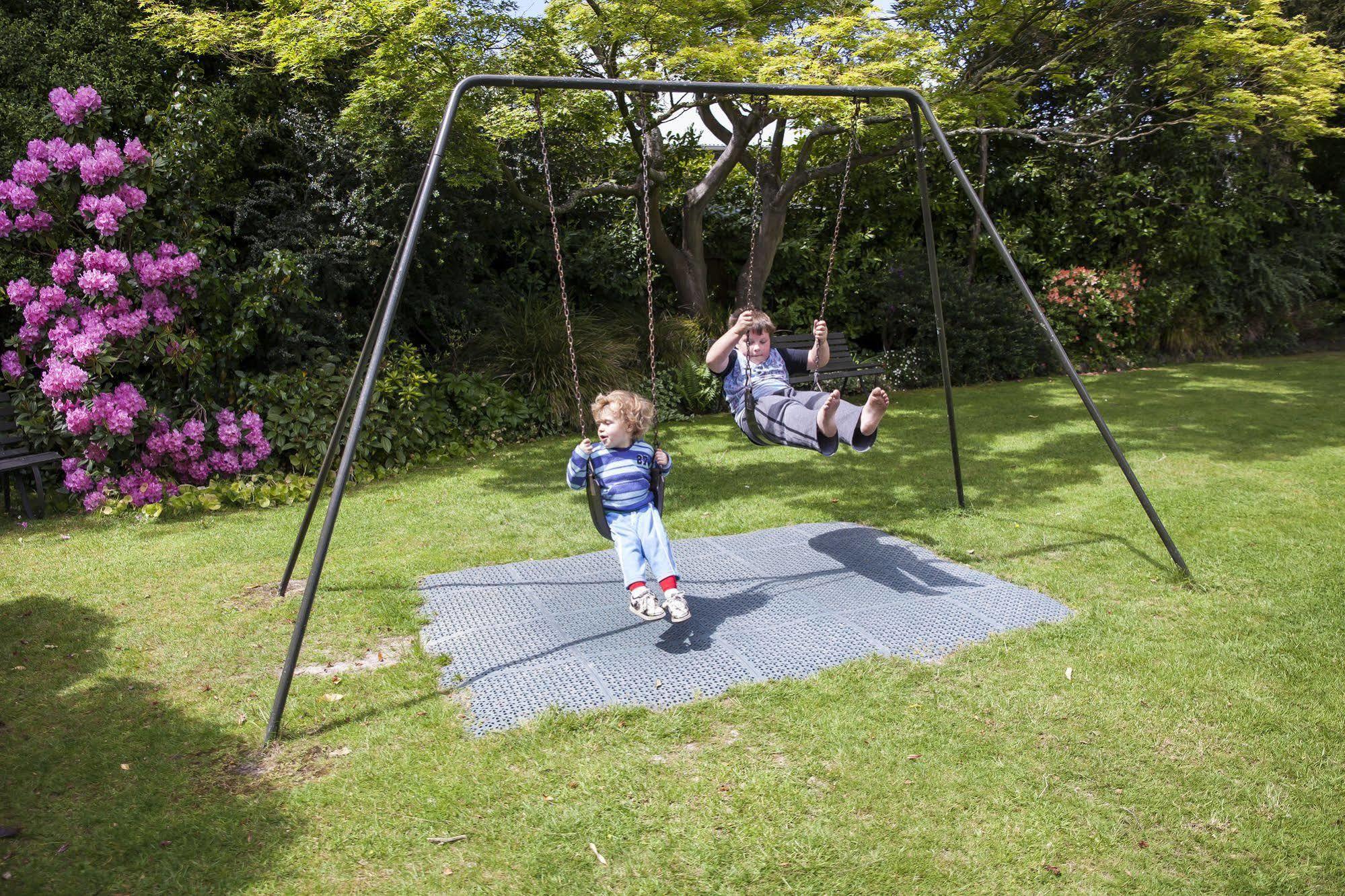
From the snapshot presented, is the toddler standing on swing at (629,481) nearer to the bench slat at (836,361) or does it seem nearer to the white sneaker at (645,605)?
the white sneaker at (645,605)

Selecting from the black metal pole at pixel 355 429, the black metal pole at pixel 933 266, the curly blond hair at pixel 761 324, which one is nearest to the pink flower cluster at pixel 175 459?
the black metal pole at pixel 355 429

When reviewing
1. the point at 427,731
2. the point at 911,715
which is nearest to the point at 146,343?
the point at 427,731

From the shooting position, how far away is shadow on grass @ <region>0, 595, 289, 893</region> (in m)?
2.64

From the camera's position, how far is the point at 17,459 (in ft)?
21.9

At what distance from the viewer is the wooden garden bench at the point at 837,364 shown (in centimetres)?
1005

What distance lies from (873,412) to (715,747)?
1.59 metres

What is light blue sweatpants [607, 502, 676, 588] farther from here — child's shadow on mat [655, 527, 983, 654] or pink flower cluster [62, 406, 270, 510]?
pink flower cluster [62, 406, 270, 510]

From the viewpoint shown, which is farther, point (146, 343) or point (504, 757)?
point (146, 343)

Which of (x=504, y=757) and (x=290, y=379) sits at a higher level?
(x=290, y=379)

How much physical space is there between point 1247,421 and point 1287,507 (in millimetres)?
3487

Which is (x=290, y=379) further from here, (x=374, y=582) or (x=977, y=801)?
(x=977, y=801)

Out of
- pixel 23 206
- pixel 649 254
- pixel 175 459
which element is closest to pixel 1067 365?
pixel 649 254

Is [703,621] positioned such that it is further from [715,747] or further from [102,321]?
[102,321]

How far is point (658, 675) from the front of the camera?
3.79 metres
